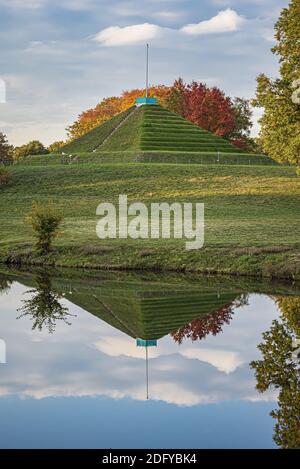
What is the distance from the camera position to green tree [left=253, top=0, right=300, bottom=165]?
42406 millimetres

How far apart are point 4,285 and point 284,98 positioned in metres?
18.0

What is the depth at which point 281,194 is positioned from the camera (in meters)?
60.8

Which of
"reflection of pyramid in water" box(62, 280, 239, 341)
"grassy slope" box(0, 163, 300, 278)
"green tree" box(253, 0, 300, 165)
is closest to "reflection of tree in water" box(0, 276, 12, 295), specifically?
"reflection of pyramid in water" box(62, 280, 239, 341)

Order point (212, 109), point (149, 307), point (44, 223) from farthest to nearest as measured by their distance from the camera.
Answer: point (212, 109)
point (44, 223)
point (149, 307)

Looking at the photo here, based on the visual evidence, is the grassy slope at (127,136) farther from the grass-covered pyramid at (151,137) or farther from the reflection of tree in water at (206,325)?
the reflection of tree in water at (206,325)

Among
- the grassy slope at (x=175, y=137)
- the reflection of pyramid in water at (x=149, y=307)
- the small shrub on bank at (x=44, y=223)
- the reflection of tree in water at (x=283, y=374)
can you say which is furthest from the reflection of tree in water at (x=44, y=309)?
the grassy slope at (x=175, y=137)

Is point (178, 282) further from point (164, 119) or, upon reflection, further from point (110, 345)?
point (164, 119)

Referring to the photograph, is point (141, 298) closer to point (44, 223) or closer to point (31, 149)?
point (44, 223)

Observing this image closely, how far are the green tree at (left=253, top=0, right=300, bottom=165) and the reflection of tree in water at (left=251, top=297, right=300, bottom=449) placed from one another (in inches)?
788

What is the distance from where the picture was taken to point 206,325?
22.5m

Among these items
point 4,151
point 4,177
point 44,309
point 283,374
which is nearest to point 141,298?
point 44,309

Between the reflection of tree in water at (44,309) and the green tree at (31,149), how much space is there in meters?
96.4

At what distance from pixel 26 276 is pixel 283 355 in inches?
784
